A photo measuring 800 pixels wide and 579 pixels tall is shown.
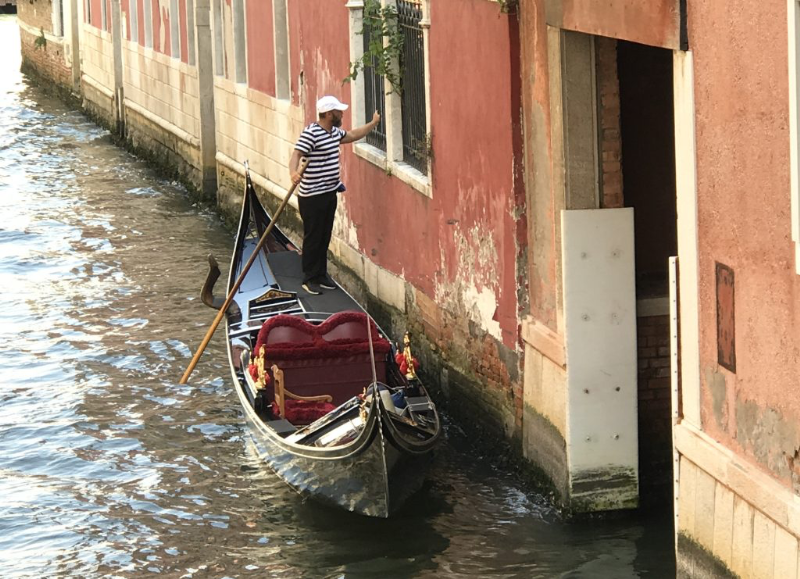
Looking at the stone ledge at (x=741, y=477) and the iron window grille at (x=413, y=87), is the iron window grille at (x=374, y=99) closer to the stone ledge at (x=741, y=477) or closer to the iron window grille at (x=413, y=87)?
the iron window grille at (x=413, y=87)

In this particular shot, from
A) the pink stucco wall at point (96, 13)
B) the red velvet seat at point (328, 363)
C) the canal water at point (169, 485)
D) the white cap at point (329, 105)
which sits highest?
the pink stucco wall at point (96, 13)

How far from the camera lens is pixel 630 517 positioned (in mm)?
6617

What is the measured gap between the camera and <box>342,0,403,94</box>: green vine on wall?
9.07 metres

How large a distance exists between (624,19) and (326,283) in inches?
164

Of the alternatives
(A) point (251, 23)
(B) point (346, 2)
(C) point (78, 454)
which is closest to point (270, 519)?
(C) point (78, 454)

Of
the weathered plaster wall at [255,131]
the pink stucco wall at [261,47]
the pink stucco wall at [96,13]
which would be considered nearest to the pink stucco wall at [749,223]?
the weathered plaster wall at [255,131]

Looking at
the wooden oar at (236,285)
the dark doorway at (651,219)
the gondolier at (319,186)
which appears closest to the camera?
the dark doorway at (651,219)

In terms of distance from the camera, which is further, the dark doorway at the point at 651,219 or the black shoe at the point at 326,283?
the black shoe at the point at 326,283

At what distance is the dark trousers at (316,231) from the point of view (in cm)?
941

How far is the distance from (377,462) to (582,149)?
1595 millimetres

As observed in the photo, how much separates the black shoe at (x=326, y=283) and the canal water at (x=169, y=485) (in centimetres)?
86

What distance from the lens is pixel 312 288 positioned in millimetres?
9305

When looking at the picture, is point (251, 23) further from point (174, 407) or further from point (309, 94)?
point (174, 407)

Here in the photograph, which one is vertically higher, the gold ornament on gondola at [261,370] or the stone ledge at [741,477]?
the stone ledge at [741,477]
